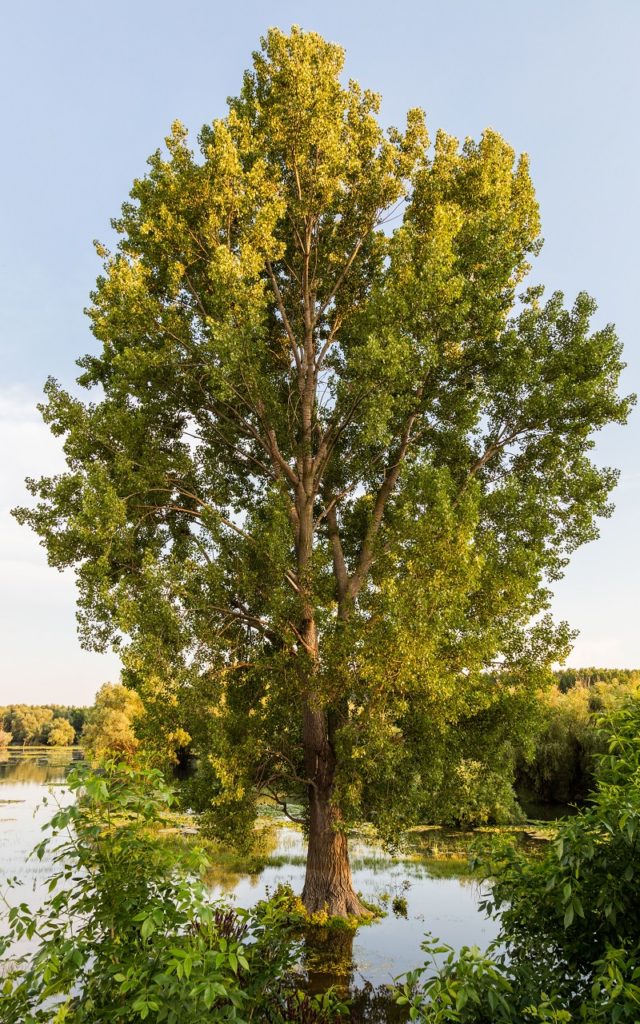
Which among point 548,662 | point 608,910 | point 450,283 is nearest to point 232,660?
point 548,662

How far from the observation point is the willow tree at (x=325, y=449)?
12898mm

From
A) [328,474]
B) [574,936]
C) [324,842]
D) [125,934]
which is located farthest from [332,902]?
[125,934]

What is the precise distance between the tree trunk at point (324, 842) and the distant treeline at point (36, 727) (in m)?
104

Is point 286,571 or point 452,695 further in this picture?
point 286,571

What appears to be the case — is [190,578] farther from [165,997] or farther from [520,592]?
[165,997]

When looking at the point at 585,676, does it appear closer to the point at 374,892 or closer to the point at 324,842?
the point at 374,892

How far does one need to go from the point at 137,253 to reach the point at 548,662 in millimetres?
12728

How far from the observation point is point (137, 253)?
15.7 m

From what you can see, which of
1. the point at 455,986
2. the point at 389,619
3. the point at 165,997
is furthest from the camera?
the point at 389,619

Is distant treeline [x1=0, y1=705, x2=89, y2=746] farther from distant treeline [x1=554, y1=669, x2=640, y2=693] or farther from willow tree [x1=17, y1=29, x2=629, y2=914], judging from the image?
willow tree [x1=17, y1=29, x2=629, y2=914]

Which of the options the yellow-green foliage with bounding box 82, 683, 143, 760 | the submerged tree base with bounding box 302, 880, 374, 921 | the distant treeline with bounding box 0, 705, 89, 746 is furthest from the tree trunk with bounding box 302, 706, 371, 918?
the distant treeline with bounding box 0, 705, 89, 746

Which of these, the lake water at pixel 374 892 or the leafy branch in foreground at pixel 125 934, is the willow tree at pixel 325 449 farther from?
the leafy branch in foreground at pixel 125 934

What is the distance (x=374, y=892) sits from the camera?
16.7 meters

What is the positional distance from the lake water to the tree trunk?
72 centimetres
